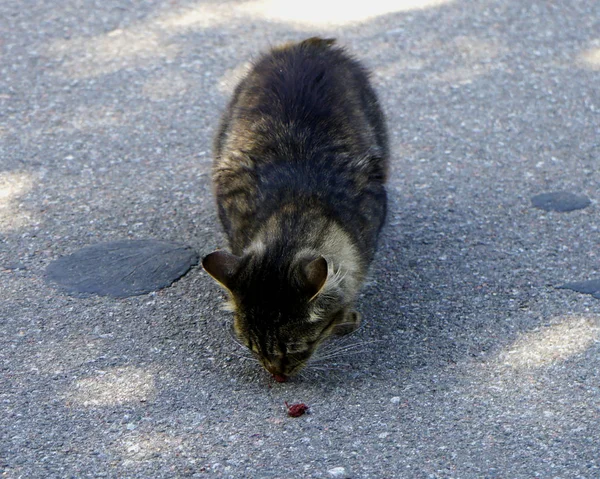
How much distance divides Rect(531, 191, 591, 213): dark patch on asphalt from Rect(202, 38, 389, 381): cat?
1.01 metres

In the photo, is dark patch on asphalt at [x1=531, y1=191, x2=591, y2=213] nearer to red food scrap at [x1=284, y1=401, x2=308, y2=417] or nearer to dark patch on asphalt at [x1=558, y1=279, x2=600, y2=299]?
dark patch on asphalt at [x1=558, y1=279, x2=600, y2=299]

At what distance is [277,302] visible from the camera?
373cm

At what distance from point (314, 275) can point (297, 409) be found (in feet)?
1.96

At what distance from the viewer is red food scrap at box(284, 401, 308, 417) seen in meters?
3.78

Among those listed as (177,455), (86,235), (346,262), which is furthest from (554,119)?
(177,455)

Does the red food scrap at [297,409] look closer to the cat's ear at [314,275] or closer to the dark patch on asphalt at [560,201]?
the cat's ear at [314,275]

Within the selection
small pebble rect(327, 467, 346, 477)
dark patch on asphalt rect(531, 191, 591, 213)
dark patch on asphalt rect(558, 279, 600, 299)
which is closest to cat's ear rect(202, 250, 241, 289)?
small pebble rect(327, 467, 346, 477)

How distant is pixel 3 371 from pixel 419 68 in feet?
13.5

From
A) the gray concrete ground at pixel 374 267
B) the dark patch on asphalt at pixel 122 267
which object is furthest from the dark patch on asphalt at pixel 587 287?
the dark patch on asphalt at pixel 122 267

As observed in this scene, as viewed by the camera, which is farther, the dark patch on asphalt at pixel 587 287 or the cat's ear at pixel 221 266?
the dark patch on asphalt at pixel 587 287

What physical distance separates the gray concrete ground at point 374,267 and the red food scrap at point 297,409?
1.6 inches

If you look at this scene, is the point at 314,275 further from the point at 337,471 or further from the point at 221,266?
the point at 337,471

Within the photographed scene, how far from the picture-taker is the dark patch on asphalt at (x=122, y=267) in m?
4.65

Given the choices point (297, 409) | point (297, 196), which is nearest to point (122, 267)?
point (297, 196)
